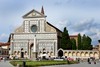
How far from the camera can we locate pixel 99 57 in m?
93.0

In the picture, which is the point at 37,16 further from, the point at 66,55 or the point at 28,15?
the point at 66,55

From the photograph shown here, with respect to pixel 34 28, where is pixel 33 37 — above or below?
below

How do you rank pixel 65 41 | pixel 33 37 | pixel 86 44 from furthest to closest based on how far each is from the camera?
pixel 86 44 < pixel 33 37 < pixel 65 41

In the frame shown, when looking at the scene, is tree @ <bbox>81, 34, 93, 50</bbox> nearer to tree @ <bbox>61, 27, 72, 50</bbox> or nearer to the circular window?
tree @ <bbox>61, 27, 72, 50</bbox>

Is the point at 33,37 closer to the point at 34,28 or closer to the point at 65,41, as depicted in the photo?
the point at 34,28

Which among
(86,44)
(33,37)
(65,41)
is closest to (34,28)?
(33,37)

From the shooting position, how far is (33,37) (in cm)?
9188

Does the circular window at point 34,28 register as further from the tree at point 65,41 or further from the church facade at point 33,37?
the tree at point 65,41

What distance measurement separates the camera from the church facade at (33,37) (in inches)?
3570

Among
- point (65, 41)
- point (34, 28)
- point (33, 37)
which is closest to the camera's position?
point (65, 41)

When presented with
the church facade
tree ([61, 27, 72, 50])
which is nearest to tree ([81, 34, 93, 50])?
tree ([61, 27, 72, 50])

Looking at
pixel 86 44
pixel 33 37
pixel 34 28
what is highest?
pixel 34 28

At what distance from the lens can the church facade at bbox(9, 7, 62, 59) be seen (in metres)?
90.7

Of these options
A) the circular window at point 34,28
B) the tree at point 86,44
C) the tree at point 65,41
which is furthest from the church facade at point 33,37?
the tree at point 86,44
